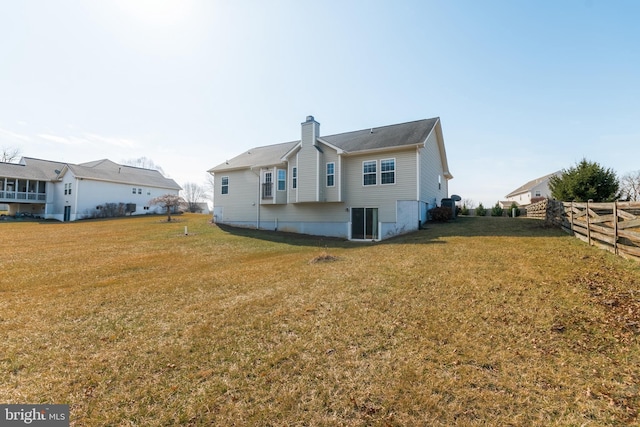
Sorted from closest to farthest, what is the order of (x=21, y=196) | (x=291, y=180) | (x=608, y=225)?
(x=608, y=225)
(x=291, y=180)
(x=21, y=196)

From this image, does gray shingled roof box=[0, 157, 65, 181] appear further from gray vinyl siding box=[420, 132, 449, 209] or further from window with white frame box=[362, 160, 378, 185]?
gray vinyl siding box=[420, 132, 449, 209]

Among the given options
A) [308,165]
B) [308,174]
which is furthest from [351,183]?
[308,165]

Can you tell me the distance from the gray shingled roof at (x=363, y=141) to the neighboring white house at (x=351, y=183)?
2.7 inches

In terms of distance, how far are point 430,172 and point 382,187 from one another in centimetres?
467

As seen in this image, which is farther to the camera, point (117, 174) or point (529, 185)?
point (529, 185)

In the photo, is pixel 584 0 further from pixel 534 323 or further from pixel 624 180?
pixel 624 180

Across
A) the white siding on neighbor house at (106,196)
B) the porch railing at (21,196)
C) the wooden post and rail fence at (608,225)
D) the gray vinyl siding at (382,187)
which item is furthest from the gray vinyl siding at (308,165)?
the porch railing at (21,196)

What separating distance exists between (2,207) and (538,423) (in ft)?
218

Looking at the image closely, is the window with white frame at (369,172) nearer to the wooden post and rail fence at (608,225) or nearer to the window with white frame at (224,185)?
the wooden post and rail fence at (608,225)

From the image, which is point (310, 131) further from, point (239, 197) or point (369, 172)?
point (239, 197)

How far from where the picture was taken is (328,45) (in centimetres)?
1192

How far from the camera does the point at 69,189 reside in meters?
32.4

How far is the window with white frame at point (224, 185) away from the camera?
2383 cm

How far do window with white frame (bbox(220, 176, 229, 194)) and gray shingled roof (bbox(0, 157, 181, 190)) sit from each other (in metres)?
19.8
